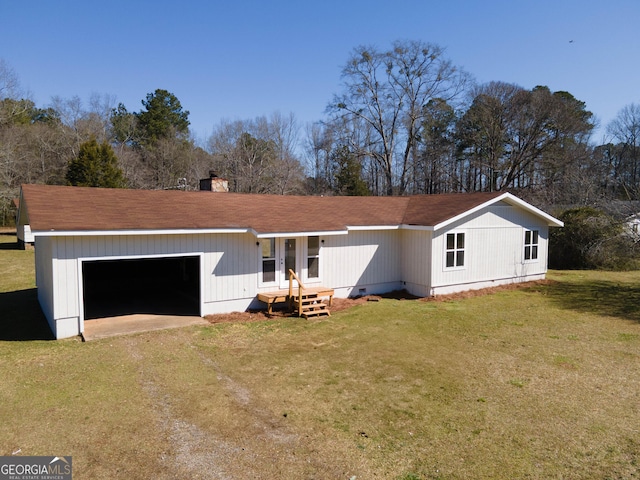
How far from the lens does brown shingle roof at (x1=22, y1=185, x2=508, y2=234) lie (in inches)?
406

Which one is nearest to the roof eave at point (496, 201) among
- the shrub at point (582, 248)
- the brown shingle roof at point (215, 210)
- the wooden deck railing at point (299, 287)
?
the brown shingle roof at point (215, 210)

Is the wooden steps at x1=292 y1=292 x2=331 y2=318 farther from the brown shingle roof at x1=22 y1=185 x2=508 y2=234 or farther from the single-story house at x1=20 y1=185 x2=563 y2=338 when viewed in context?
Result: the brown shingle roof at x1=22 y1=185 x2=508 y2=234

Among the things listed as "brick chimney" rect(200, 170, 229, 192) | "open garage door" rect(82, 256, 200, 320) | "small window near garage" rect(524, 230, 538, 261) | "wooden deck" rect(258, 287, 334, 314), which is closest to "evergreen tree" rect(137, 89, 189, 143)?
"brick chimney" rect(200, 170, 229, 192)

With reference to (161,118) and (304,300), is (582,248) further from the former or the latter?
(161,118)

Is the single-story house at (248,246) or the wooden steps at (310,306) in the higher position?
the single-story house at (248,246)

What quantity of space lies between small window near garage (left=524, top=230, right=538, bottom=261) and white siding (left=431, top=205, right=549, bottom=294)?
0.21 meters

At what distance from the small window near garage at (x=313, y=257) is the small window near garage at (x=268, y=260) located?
→ 131cm

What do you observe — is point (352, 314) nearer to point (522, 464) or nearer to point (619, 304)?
point (522, 464)

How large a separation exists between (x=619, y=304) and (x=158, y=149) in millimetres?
40529

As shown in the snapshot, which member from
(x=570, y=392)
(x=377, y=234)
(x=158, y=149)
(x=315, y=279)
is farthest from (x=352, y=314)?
(x=158, y=149)

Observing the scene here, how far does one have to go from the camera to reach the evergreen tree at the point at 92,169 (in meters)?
30.4

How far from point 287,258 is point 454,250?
20.9 ft

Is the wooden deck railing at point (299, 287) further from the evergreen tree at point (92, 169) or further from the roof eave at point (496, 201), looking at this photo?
the evergreen tree at point (92, 169)

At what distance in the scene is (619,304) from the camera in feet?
45.5
